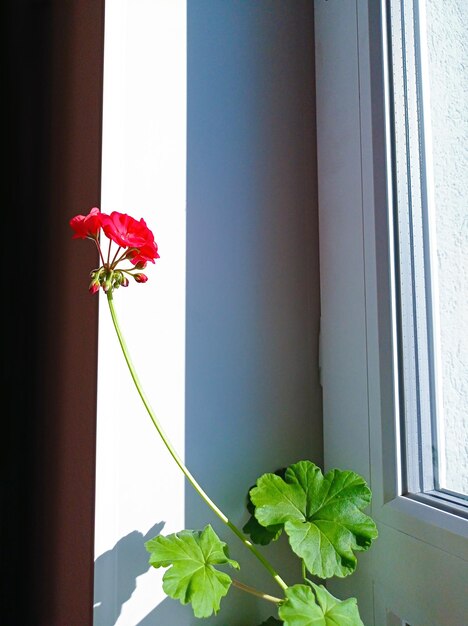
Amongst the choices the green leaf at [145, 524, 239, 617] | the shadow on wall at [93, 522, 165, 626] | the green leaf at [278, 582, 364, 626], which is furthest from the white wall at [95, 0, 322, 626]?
the green leaf at [278, 582, 364, 626]

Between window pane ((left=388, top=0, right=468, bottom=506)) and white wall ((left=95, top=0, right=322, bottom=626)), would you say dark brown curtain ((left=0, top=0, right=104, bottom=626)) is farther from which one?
window pane ((left=388, top=0, right=468, bottom=506))

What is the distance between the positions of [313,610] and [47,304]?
2.13 ft

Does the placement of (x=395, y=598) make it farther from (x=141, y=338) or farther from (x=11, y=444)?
(x=11, y=444)

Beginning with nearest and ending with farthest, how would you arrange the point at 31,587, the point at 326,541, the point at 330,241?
the point at 326,541 < the point at 330,241 < the point at 31,587

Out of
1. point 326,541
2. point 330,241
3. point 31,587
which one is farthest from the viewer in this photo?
point 31,587

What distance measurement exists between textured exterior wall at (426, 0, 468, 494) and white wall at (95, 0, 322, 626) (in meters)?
0.21

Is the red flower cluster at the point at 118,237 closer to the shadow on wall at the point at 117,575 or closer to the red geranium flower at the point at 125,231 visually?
the red geranium flower at the point at 125,231

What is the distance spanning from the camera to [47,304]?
905mm

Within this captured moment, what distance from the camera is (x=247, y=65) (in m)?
0.80

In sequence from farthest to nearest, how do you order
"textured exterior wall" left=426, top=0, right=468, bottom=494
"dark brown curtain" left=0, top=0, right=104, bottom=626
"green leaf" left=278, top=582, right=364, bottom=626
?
1. "dark brown curtain" left=0, top=0, right=104, bottom=626
2. "textured exterior wall" left=426, top=0, right=468, bottom=494
3. "green leaf" left=278, top=582, right=364, bottom=626

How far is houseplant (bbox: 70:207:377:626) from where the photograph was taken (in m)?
0.50

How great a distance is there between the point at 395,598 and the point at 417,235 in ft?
1.42

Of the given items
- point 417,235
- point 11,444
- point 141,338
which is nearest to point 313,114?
point 417,235

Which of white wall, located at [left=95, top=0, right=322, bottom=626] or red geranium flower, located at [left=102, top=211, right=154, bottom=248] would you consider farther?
white wall, located at [left=95, top=0, right=322, bottom=626]
